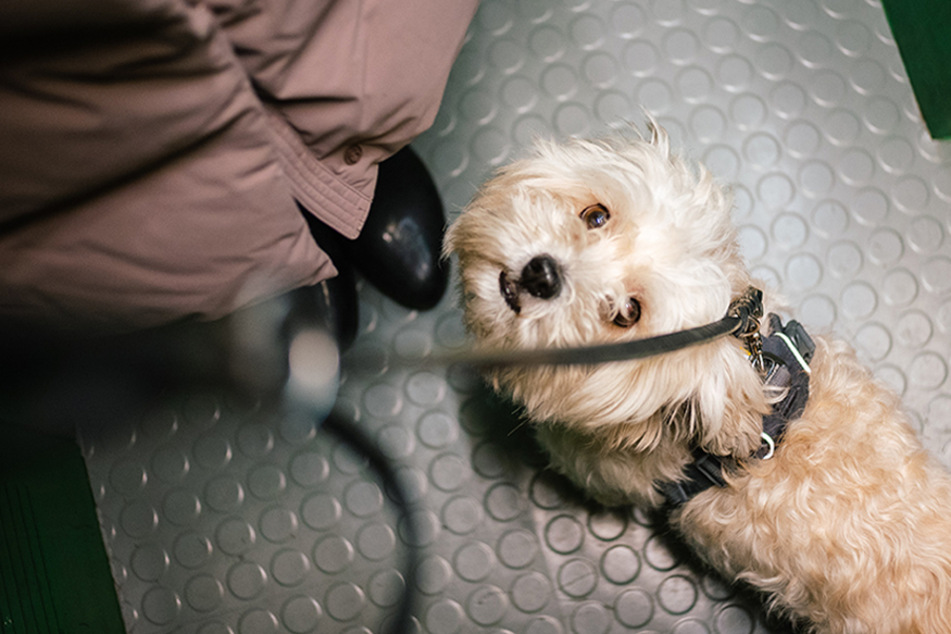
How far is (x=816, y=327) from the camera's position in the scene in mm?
1416

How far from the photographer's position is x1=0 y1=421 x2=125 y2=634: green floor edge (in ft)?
3.80

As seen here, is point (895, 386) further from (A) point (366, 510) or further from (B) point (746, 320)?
(A) point (366, 510)

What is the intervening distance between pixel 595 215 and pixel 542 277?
158mm

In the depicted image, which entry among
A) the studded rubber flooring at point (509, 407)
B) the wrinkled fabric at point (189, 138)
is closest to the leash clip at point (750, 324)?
the studded rubber flooring at point (509, 407)

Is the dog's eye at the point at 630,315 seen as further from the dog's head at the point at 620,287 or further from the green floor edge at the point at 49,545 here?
the green floor edge at the point at 49,545

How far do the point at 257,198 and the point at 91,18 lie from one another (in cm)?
29

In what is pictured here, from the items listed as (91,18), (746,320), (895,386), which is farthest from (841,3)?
(91,18)

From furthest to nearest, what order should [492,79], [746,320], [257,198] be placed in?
[492,79]
[746,320]
[257,198]

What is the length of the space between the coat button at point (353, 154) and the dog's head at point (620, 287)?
23cm

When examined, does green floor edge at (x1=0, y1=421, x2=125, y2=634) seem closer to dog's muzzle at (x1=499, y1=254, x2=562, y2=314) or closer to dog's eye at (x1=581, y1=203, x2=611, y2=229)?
dog's muzzle at (x1=499, y1=254, x2=562, y2=314)

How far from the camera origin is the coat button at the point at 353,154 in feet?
3.30

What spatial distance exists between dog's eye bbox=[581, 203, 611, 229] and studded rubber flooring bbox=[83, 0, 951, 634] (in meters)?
0.49

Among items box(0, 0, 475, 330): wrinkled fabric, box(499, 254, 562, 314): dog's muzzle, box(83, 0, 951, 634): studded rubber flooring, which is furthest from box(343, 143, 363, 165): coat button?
box(83, 0, 951, 634): studded rubber flooring

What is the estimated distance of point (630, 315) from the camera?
96 centimetres
